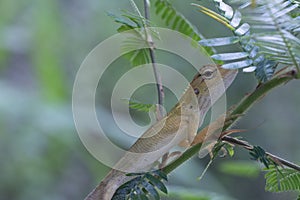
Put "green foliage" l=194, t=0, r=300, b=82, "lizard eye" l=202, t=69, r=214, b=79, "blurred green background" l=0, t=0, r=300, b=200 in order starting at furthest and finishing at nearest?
"blurred green background" l=0, t=0, r=300, b=200 < "lizard eye" l=202, t=69, r=214, b=79 < "green foliage" l=194, t=0, r=300, b=82

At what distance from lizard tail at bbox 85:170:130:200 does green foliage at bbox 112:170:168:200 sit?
166 mm

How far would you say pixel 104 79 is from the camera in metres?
3.73

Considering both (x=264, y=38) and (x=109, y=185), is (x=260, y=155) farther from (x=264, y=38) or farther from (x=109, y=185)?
(x=109, y=185)

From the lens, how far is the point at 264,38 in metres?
0.49

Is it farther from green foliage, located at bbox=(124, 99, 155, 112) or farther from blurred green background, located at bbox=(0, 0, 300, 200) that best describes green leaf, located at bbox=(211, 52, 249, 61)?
blurred green background, located at bbox=(0, 0, 300, 200)

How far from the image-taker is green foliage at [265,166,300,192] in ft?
2.27

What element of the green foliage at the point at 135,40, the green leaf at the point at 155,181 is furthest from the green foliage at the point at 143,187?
the green foliage at the point at 135,40

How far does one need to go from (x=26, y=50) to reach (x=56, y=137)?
2.48ft

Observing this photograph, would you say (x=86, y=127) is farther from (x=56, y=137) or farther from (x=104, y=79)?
(x=104, y=79)

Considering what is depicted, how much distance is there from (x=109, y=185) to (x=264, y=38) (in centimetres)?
42

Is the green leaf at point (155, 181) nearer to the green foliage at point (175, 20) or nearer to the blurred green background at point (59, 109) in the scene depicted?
the green foliage at point (175, 20)

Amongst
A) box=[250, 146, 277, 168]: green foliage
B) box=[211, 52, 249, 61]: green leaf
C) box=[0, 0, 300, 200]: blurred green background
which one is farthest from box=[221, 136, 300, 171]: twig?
box=[0, 0, 300, 200]: blurred green background

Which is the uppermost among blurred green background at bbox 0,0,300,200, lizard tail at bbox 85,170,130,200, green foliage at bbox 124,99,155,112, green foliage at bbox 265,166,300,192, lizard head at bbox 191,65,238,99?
green foliage at bbox 124,99,155,112

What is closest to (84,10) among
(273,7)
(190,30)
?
(190,30)
